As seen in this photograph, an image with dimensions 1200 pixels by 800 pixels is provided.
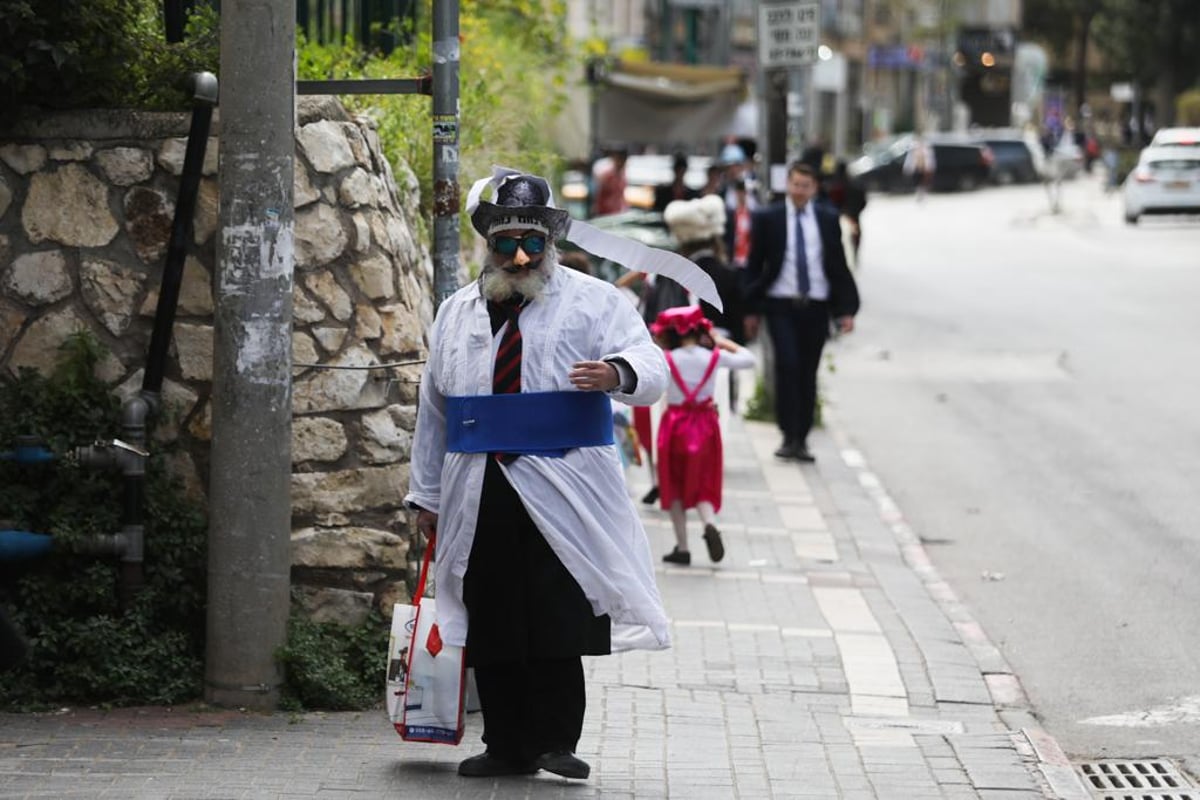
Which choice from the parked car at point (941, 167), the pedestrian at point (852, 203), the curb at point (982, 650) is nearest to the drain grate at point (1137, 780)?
the curb at point (982, 650)

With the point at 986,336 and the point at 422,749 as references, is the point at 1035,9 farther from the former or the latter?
the point at 422,749

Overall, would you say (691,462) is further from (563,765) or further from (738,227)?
(738,227)

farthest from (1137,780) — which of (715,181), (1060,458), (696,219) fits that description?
(715,181)

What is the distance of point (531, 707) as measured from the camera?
6.25 metres

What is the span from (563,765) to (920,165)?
49.7 m

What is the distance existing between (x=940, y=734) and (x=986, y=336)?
15.6m

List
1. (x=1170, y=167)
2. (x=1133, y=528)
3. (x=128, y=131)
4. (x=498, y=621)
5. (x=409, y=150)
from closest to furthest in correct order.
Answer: (x=498, y=621), (x=128, y=131), (x=409, y=150), (x=1133, y=528), (x=1170, y=167)

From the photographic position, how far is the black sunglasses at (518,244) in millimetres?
6164

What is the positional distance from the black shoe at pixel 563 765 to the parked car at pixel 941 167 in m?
51.4

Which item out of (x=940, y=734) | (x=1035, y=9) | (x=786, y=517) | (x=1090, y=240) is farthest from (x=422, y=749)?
(x=1035, y=9)

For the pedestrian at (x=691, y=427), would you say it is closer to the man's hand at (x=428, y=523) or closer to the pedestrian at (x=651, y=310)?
the pedestrian at (x=651, y=310)

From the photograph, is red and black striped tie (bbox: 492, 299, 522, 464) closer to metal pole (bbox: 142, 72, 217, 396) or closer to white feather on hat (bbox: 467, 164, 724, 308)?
white feather on hat (bbox: 467, 164, 724, 308)

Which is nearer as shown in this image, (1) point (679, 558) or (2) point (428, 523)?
(2) point (428, 523)

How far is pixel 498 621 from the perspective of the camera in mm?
6133
